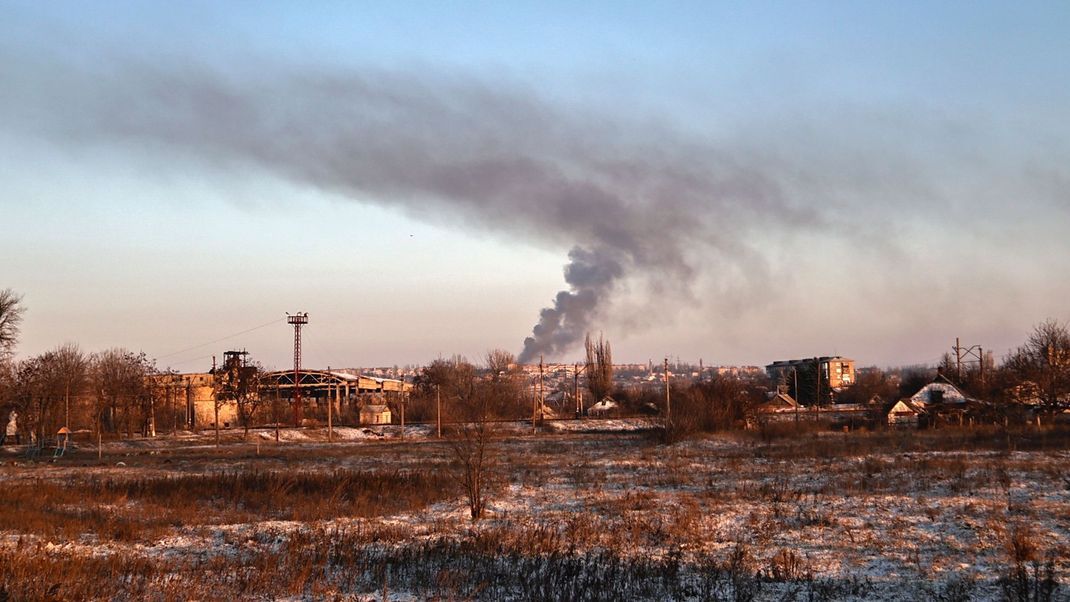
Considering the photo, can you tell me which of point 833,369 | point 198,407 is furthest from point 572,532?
point 833,369

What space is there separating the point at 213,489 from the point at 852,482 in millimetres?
14877

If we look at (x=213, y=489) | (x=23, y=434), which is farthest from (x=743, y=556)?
(x=23, y=434)

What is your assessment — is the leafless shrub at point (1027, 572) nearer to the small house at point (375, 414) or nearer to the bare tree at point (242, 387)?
the bare tree at point (242, 387)

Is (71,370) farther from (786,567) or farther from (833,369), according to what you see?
(833,369)

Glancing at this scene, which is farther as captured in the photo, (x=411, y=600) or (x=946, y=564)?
(x=946, y=564)

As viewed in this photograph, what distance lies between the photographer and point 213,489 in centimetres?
2016

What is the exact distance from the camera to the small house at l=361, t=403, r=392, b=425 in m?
65.3

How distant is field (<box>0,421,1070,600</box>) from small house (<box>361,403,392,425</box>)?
37.9 m

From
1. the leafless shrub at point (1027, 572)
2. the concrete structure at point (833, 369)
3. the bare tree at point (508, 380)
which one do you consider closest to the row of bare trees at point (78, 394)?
the bare tree at point (508, 380)

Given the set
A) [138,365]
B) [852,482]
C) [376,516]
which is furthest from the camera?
[138,365]

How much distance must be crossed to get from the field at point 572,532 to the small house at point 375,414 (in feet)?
124

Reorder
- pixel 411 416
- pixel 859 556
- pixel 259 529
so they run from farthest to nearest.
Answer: pixel 411 416 → pixel 259 529 → pixel 859 556

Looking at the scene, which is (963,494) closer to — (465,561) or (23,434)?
(465,561)

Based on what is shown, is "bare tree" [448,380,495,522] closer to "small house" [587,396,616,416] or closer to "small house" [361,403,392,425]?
"small house" [361,403,392,425]
